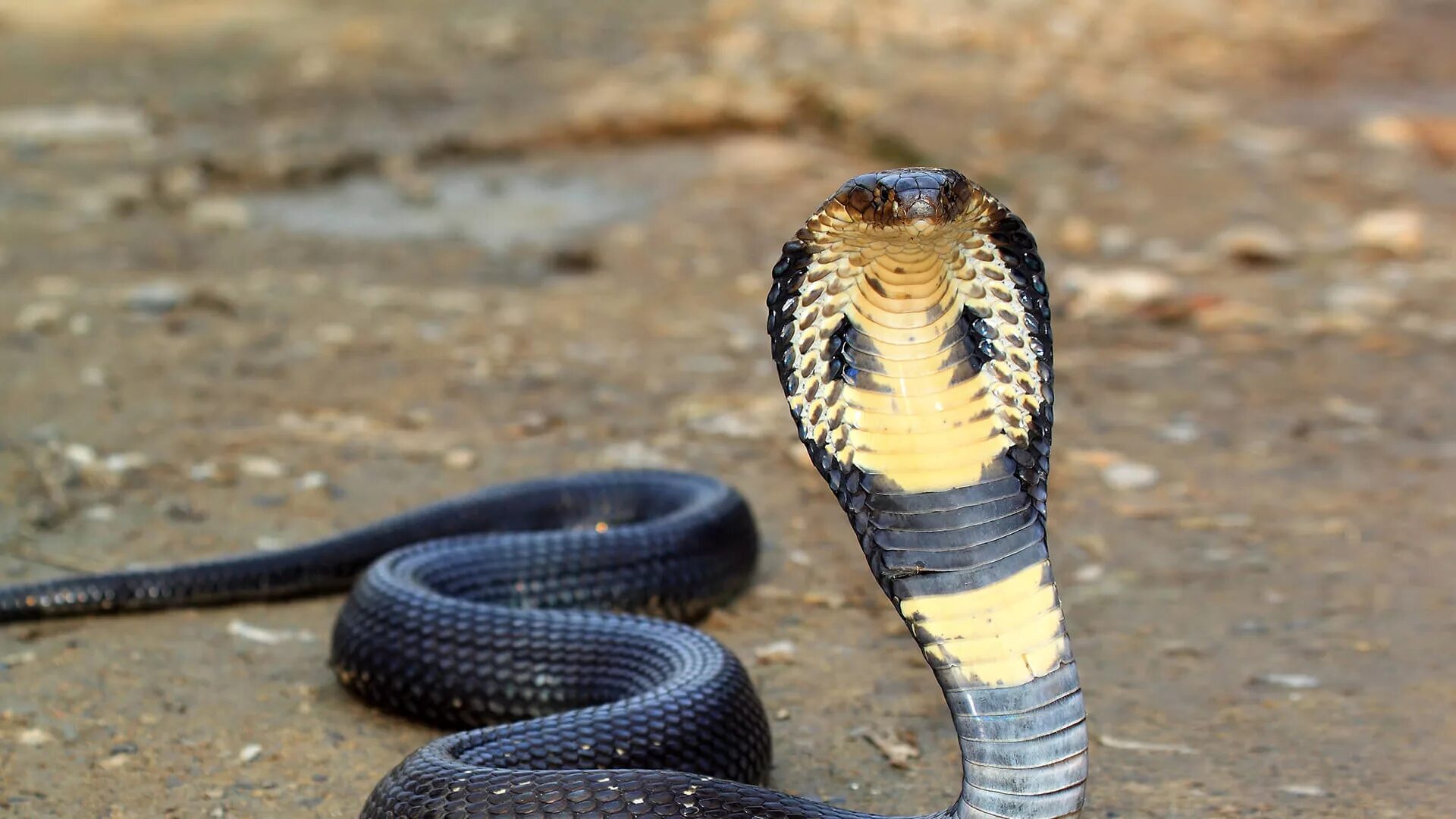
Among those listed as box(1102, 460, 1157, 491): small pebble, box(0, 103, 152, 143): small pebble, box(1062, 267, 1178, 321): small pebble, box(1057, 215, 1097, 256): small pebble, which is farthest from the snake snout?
box(0, 103, 152, 143): small pebble

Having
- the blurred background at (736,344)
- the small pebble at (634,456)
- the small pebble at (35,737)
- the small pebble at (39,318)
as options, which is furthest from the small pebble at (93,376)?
the small pebble at (35,737)

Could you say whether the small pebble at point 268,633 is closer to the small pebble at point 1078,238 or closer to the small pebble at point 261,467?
the small pebble at point 261,467

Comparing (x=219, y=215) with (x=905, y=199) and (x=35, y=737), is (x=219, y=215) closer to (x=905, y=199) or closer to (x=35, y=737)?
(x=35, y=737)

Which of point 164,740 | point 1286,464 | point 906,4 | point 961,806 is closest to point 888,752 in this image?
point 961,806

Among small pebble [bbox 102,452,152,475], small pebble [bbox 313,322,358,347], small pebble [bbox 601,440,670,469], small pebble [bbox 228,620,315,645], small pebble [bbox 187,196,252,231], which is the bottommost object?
small pebble [bbox 228,620,315,645]

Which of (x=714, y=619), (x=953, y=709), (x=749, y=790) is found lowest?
(x=714, y=619)

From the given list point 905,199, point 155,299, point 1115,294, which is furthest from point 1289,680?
point 155,299

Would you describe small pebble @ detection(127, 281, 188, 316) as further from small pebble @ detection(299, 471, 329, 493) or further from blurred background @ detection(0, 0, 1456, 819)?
small pebble @ detection(299, 471, 329, 493)

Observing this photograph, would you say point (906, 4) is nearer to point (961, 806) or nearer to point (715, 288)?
point (715, 288)
